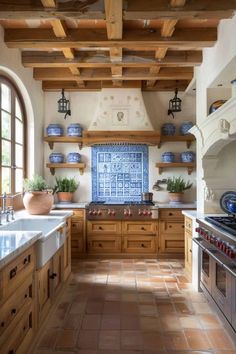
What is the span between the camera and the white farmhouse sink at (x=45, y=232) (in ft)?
7.59

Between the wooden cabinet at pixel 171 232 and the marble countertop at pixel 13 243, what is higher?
the marble countertop at pixel 13 243

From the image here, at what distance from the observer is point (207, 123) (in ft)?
10.4

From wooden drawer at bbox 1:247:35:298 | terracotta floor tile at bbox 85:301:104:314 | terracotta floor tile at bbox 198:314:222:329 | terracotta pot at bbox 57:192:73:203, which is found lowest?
terracotta floor tile at bbox 198:314:222:329

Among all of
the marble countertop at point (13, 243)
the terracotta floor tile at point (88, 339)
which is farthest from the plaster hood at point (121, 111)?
the terracotta floor tile at point (88, 339)

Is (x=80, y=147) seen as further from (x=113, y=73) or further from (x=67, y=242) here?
(x=67, y=242)

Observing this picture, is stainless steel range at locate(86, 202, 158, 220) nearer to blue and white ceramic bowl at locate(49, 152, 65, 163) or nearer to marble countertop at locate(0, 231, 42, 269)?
blue and white ceramic bowl at locate(49, 152, 65, 163)

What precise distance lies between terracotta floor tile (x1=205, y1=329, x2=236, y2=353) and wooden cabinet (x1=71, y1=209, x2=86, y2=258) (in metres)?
2.42

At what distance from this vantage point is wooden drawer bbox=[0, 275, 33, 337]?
5.34 feet

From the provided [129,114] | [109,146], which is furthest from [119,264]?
[129,114]

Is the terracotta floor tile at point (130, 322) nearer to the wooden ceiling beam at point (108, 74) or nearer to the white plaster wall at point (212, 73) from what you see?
the white plaster wall at point (212, 73)

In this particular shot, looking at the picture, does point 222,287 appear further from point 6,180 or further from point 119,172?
point 119,172

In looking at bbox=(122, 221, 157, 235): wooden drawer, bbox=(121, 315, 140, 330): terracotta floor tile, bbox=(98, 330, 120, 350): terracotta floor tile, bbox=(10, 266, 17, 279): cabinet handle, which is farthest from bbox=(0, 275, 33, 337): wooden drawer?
bbox=(122, 221, 157, 235): wooden drawer

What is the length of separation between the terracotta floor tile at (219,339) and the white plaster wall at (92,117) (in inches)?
107

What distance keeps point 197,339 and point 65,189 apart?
10.00ft
